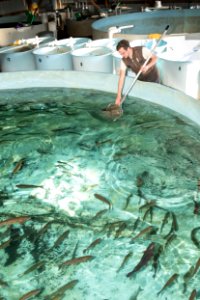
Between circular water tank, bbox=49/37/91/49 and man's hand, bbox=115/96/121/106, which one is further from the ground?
circular water tank, bbox=49/37/91/49

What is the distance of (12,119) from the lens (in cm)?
664

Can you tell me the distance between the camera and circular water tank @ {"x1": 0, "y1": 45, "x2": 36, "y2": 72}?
7.68m

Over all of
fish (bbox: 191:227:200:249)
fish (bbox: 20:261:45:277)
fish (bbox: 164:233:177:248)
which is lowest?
A: fish (bbox: 20:261:45:277)

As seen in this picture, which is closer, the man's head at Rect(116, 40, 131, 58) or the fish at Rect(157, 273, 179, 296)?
the fish at Rect(157, 273, 179, 296)

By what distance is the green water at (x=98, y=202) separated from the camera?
3355mm

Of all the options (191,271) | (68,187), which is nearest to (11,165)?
(68,187)

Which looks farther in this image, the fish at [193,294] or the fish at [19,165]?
the fish at [19,165]

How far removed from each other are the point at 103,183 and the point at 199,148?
1.48 metres

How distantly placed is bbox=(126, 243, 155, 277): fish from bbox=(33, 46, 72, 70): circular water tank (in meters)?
4.76

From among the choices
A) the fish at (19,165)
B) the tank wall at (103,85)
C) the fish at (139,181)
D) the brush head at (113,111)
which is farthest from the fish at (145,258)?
the brush head at (113,111)

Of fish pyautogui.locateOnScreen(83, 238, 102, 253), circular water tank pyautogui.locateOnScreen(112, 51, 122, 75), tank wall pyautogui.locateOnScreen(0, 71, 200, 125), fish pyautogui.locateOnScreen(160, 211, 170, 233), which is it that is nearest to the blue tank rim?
tank wall pyautogui.locateOnScreen(0, 71, 200, 125)

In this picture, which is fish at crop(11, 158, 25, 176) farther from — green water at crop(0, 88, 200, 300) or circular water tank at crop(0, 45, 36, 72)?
circular water tank at crop(0, 45, 36, 72)

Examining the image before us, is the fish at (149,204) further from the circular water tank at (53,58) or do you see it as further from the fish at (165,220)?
the circular water tank at (53,58)

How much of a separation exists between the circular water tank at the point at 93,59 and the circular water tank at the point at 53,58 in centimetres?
23
